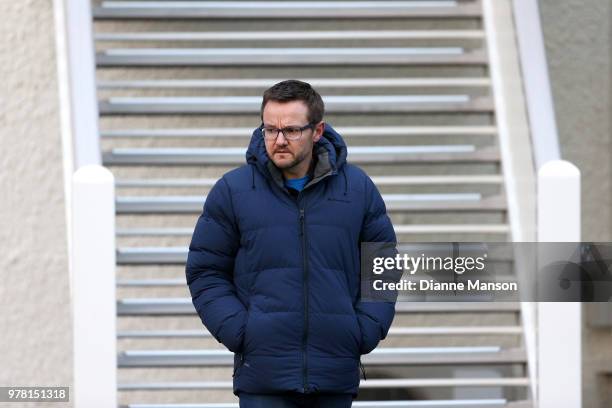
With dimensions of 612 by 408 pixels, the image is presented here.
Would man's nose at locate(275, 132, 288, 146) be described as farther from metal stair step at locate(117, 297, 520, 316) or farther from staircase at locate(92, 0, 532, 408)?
metal stair step at locate(117, 297, 520, 316)

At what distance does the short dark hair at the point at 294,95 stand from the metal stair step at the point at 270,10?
3006 mm

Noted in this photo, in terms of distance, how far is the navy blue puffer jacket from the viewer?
370 cm

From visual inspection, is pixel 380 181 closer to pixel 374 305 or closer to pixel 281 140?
pixel 374 305

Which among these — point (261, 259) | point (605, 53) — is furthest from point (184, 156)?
point (261, 259)

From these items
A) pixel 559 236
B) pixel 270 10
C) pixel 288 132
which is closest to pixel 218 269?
pixel 288 132

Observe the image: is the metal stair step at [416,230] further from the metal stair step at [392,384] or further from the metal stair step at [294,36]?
the metal stair step at [294,36]

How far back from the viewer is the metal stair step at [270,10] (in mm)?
6660

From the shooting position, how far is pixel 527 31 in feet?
19.5

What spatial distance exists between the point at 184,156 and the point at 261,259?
8.71ft

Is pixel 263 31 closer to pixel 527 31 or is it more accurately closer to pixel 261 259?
pixel 527 31

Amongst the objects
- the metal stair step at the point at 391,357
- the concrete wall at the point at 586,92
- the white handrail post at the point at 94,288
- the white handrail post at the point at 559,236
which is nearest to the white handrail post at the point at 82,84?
the white handrail post at the point at 94,288

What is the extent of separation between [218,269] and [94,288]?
107 centimetres

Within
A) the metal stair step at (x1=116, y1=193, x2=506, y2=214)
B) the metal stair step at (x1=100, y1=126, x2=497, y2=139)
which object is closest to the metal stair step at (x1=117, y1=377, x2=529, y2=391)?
the metal stair step at (x1=116, y1=193, x2=506, y2=214)

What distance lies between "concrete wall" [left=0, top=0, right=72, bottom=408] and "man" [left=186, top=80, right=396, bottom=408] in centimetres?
331
